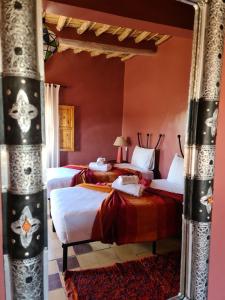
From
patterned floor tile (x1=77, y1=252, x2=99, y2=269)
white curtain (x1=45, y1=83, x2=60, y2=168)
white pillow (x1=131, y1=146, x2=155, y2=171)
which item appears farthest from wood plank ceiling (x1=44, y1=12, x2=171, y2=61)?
patterned floor tile (x1=77, y1=252, x2=99, y2=269)

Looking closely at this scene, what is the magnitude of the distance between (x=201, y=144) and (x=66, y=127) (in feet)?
11.8

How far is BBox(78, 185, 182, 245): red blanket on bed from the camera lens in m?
1.97

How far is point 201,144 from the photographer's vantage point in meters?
0.99

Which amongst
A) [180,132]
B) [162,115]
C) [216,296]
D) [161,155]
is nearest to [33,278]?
[216,296]

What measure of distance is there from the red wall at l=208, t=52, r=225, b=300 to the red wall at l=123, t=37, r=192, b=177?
1405 millimetres

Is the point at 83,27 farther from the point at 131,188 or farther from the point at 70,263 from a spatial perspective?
the point at 70,263

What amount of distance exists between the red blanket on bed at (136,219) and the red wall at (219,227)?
953 millimetres

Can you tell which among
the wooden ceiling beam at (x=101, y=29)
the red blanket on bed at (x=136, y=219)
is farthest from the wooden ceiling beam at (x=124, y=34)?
the red blanket on bed at (x=136, y=219)

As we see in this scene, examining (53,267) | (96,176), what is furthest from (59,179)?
(53,267)

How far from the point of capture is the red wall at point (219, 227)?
102cm

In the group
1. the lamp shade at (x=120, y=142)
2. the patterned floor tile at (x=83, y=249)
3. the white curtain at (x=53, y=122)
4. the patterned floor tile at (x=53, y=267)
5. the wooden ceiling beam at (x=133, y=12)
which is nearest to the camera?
A: the wooden ceiling beam at (x=133, y=12)

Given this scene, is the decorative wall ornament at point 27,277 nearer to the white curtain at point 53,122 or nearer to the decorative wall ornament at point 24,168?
the decorative wall ornament at point 24,168

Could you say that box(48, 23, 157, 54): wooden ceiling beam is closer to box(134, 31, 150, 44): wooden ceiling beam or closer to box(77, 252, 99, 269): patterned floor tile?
box(134, 31, 150, 44): wooden ceiling beam

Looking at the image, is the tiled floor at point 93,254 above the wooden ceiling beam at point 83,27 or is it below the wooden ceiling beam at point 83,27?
below
